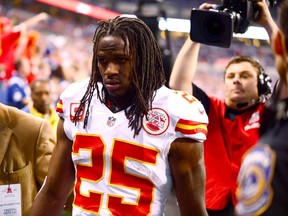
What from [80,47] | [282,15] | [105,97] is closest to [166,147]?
[105,97]

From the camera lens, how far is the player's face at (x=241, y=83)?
438 centimetres

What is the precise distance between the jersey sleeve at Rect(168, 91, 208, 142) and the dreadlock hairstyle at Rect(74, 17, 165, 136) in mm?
103

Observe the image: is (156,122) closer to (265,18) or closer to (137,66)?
(137,66)

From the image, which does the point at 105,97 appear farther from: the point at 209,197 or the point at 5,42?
the point at 5,42

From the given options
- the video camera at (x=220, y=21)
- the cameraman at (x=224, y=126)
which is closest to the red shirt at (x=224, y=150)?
the cameraman at (x=224, y=126)

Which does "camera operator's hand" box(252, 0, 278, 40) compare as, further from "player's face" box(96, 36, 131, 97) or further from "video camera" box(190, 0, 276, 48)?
"player's face" box(96, 36, 131, 97)

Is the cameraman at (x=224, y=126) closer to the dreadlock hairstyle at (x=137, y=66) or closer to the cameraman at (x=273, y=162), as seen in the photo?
the dreadlock hairstyle at (x=137, y=66)

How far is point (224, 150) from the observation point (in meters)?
4.23

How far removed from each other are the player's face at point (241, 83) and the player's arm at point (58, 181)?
5.12 ft

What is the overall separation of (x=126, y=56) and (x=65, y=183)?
1.94 feet

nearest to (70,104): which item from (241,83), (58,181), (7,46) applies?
(58,181)

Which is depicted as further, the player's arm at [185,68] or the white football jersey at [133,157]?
the player's arm at [185,68]

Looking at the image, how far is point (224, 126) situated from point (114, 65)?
5.12 feet

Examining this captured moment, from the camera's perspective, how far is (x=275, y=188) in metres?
1.80
